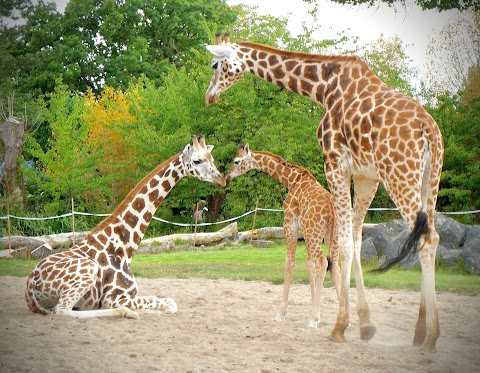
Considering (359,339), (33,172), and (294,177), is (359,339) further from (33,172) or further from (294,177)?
(33,172)

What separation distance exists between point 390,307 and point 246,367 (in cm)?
358

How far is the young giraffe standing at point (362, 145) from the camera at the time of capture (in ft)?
18.0

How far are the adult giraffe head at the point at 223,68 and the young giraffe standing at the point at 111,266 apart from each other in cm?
61

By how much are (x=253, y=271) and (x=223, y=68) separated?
5253mm

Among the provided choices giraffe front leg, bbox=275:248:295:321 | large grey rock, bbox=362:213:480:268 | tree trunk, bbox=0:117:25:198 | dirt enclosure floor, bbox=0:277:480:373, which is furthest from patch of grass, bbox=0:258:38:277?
large grey rock, bbox=362:213:480:268

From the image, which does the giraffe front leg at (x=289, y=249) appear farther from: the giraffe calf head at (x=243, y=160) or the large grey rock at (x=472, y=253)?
the large grey rock at (x=472, y=253)

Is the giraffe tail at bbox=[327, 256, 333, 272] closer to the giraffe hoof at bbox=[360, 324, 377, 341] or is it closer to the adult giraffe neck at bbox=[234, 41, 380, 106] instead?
the giraffe hoof at bbox=[360, 324, 377, 341]

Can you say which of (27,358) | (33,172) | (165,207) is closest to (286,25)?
(165,207)

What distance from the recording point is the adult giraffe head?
719 cm

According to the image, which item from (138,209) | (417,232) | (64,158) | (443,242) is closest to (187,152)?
(138,209)

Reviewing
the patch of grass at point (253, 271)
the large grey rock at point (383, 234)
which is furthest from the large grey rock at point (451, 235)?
the large grey rock at point (383, 234)

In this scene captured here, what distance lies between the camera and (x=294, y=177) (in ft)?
25.3

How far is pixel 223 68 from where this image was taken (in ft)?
23.8

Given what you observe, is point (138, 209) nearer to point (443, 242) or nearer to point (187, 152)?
point (187, 152)
